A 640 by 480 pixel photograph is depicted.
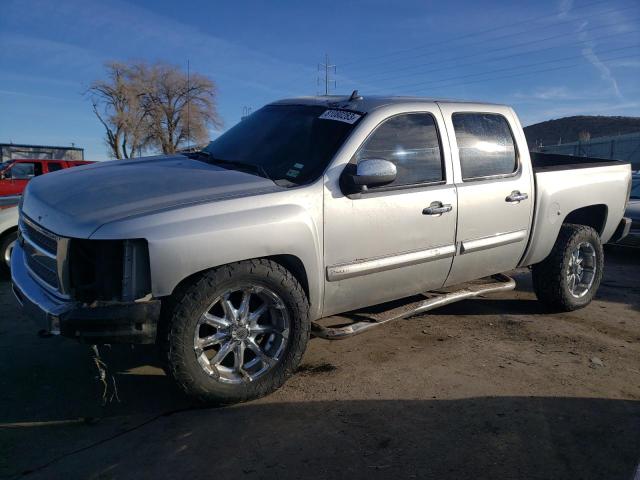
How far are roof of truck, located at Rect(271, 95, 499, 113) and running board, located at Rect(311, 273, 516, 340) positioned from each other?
1.46 meters

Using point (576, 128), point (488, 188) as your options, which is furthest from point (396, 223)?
point (576, 128)

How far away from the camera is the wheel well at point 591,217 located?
5.41 metres

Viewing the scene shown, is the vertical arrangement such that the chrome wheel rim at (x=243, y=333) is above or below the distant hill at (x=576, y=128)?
below

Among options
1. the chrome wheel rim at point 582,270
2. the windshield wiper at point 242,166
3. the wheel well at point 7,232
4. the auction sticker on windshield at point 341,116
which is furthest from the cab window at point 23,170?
the chrome wheel rim at point 582,270

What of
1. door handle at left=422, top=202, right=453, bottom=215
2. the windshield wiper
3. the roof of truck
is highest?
the roof of truck

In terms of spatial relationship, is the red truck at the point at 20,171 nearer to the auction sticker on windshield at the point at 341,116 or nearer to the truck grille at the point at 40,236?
the truck grille at the point at 40,236

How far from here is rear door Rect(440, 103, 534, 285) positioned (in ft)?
13.4

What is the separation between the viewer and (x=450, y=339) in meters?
4.36

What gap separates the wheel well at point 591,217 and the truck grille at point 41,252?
470 cm

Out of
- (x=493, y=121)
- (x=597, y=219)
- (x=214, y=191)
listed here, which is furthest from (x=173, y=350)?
(x=597, y=219)

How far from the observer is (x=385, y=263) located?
362 centimetres

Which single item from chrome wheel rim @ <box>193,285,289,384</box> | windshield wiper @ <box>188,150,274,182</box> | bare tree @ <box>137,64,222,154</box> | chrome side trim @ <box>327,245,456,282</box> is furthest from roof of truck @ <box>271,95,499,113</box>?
bare tree @ <box>137,64,222,154</box>

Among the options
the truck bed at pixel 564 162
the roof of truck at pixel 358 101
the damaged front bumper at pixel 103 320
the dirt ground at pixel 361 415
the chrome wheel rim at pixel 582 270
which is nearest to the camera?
the dirt ground at pixel 361 415

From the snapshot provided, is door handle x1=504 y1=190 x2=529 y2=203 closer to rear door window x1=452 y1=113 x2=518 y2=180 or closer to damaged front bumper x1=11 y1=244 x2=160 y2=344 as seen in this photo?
rear door window x1=452 y1=113 x2=518 y2=180
